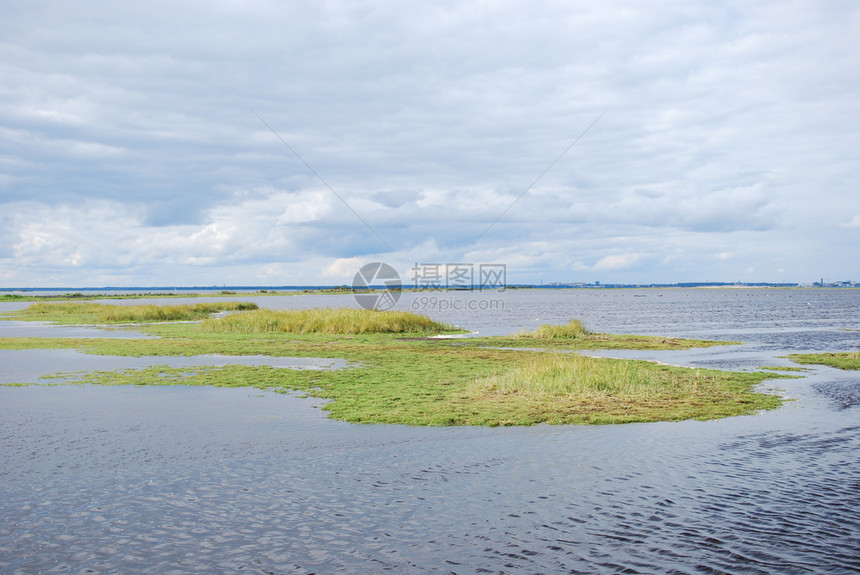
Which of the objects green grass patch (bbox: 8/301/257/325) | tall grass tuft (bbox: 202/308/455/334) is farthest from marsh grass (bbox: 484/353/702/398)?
green grass patch (bbox: 8/301/257/325)

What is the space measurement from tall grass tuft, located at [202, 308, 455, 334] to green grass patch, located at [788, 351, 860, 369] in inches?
959

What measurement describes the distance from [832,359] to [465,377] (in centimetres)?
1849

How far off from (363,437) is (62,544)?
6996 mm

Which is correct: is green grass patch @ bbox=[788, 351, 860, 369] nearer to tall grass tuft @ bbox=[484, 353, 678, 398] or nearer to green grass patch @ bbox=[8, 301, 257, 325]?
tall grass tuft @ bbox=[484, 353, 678, 398]

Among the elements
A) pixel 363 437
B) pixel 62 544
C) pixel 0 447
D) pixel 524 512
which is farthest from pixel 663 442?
pixel 0 447

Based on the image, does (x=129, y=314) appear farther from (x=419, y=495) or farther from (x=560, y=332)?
(x=419, y=495)

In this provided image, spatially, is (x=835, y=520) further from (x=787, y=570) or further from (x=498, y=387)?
(x=498, y=387)

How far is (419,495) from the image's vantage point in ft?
35.2

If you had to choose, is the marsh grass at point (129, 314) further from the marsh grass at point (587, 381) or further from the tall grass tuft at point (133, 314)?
the marsh grass at point (587, 381)

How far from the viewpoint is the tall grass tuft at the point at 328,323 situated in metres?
46.8

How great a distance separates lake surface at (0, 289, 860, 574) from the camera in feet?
27.1

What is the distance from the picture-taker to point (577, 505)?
10188 millimetres

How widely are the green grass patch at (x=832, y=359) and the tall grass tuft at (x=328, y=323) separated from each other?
2437 cm

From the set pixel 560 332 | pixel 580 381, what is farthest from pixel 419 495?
pixel 560 332
